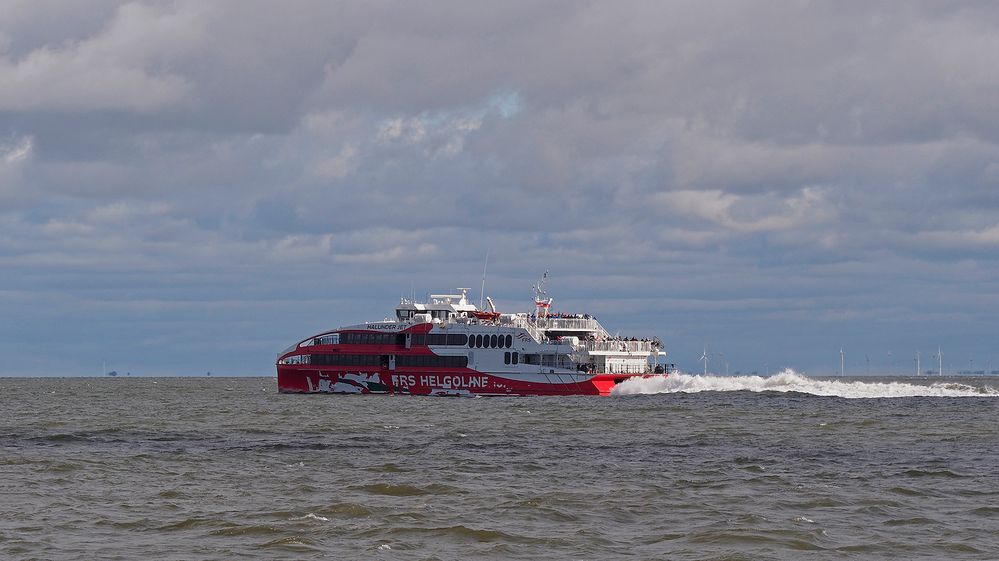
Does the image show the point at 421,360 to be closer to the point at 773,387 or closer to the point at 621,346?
the point at 621,346

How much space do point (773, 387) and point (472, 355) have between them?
3089 centimetres

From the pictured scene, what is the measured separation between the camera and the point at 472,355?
300ft

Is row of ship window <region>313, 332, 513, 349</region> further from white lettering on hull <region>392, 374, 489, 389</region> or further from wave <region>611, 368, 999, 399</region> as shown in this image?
wave <region>611, 368, 999, 399</region>

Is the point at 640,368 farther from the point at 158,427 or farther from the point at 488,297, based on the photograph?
the point at 158,427

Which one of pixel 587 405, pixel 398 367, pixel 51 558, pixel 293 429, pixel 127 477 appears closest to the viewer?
pixel 51 558

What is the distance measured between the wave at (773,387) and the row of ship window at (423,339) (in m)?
9.17

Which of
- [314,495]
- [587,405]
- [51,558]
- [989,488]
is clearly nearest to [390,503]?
[314,495]

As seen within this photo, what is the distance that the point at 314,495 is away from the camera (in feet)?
108

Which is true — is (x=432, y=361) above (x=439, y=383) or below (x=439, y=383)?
above

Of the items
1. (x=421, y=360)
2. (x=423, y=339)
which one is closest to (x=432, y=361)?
(x=421, y=360)

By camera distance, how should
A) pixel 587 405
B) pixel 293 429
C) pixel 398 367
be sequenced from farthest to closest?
1. pixel 398 367
2. pixel 587 405
3. pixel 293 429

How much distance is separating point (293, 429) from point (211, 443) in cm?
824

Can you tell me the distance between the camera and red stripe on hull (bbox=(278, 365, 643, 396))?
90250mm

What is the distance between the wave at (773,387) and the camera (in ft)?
309
